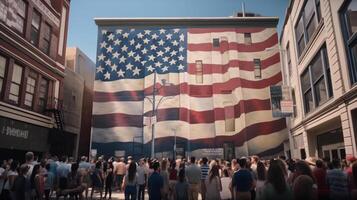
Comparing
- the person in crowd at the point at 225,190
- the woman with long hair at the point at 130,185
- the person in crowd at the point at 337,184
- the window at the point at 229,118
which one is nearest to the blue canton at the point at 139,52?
the window at the point at 229,118

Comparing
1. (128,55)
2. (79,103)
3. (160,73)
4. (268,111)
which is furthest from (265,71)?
(79,103)

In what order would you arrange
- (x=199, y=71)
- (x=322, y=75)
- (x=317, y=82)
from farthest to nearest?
(x=199, y=71)
(x=317, y=82)
(x=322, y=75)

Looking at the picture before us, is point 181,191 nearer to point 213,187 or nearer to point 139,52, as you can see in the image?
point 213,187

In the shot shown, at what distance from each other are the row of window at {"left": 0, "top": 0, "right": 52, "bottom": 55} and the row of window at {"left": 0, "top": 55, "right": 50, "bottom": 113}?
80.4 inches

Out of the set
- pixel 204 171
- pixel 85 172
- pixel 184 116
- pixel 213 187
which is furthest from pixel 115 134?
pixel 213 187

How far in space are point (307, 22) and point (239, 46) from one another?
32.9 ft

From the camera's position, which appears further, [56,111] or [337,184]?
A: [56,111]

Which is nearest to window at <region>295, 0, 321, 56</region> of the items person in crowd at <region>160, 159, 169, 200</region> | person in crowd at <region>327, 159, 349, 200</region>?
person in crowd at <region>327, 159, 349, 200</region>

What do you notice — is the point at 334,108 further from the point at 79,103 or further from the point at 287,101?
the point at 79,103

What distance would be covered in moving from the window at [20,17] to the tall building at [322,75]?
16783 millimetres

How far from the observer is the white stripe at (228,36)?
26703mm

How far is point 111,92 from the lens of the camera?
26047mm

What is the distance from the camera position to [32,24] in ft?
60.0

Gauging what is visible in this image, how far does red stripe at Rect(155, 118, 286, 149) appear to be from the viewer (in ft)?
79.8
